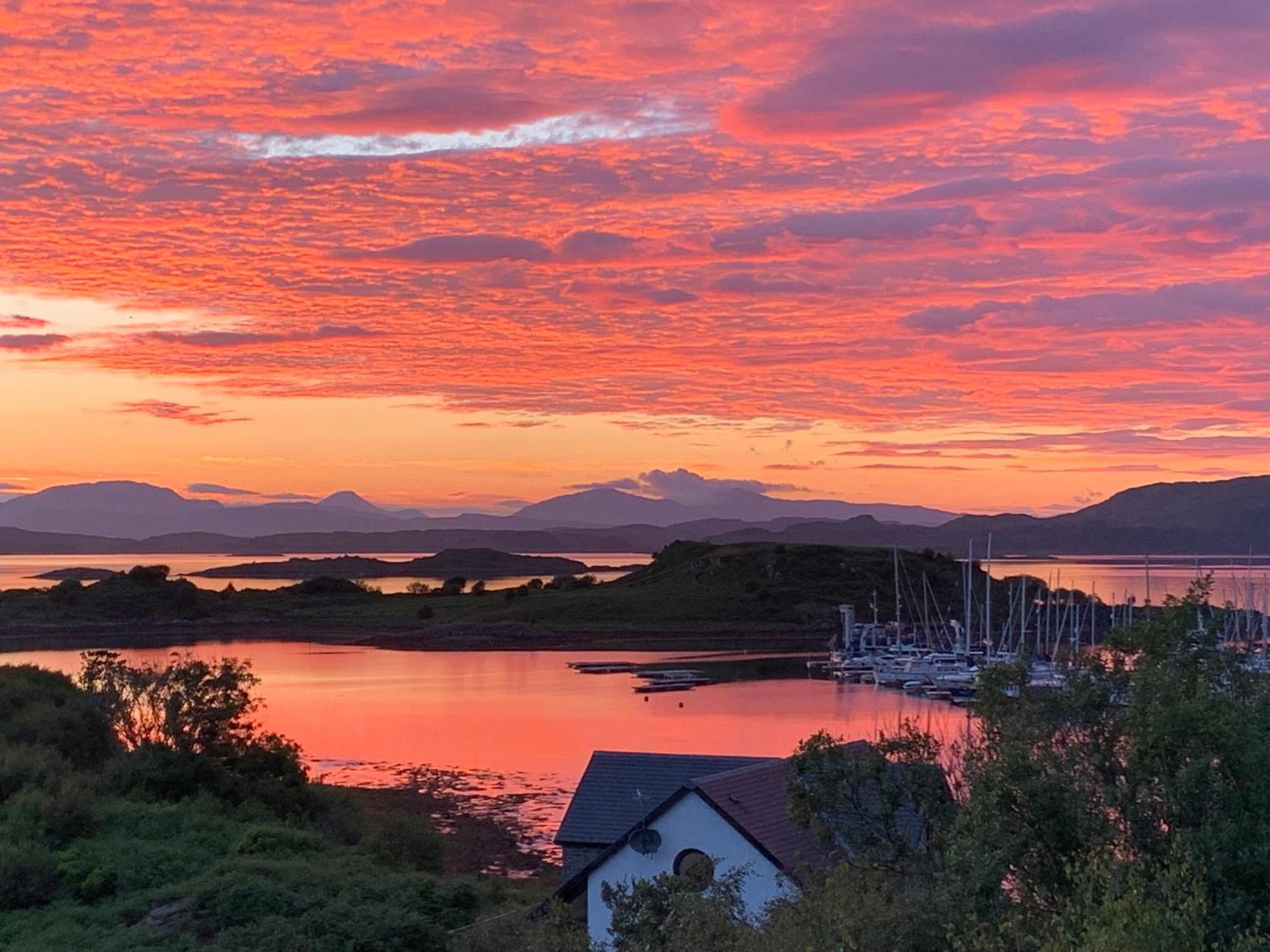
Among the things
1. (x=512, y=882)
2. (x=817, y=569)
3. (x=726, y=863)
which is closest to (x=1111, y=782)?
(x=726, y=863)

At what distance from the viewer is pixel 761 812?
2158 cm

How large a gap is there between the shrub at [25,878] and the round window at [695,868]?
1492 centimetres

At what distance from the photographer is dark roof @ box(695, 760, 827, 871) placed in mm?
21000

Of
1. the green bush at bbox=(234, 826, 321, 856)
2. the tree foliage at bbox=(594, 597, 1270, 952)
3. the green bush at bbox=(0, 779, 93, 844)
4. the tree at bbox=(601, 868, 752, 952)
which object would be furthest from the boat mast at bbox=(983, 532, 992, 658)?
the tree foliage at bbox=(594, 597, 1270, 952)

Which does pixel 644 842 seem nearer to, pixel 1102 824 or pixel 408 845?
pixel 1102 824

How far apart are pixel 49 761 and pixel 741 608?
287ft

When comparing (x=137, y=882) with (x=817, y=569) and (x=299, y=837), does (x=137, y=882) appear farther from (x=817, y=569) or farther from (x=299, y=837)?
(x=817, y=569)

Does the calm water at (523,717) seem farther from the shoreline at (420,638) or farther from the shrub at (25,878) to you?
the shrub at (25,878)

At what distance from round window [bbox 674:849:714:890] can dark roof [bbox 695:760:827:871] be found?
0.78 meters

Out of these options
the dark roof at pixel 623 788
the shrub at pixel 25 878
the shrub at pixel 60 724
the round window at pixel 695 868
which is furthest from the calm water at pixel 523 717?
the round window at pixel 695 868

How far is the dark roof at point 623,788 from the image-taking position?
22.8 m

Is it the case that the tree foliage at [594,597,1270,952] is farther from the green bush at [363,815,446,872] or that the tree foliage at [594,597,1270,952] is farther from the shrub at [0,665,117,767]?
the shrub at [0,665,117,767]

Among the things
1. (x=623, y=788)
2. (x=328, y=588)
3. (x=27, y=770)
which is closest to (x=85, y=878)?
(x=27, y=770)

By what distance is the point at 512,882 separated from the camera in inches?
1242
